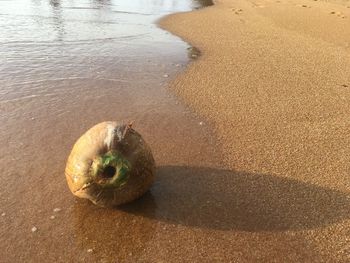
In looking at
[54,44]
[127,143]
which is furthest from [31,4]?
[127,143]

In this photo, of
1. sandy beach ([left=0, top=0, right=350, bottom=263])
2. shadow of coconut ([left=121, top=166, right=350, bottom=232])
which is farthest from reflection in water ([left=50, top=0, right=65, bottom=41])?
shadow of coconut ([left=121, top=166, right=350, bottom=232])

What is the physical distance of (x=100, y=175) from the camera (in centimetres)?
301

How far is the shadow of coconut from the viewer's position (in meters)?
3.26

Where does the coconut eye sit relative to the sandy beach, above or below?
above

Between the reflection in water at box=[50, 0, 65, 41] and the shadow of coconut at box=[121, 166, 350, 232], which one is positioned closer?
the shadow of coconut at box=[121, 166, 350, 232]

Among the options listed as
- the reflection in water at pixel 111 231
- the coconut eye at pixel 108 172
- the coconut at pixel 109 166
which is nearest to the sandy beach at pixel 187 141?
the reflection in water at pixel 111 231

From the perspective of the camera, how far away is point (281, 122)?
5000 millimetres

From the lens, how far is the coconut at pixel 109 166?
3014 millimetres

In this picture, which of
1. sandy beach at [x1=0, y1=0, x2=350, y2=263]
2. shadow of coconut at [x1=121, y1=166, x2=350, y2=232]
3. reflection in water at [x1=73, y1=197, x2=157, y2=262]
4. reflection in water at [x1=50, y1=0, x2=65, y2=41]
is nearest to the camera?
reflection in water at [x1=73, y1=197, x2=157, y2=262]

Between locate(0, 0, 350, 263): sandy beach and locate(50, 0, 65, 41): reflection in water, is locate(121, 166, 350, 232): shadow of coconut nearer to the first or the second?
locate(0, 0, 350, 263): sandy beach

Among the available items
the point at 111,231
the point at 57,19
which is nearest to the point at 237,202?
the point at 111,231

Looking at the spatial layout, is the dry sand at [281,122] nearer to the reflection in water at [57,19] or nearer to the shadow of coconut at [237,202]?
the shadow of coconut at [237,202]

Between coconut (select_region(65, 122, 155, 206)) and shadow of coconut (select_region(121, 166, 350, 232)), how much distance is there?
27 centimetres

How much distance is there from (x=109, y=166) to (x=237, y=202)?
123 centimetres
